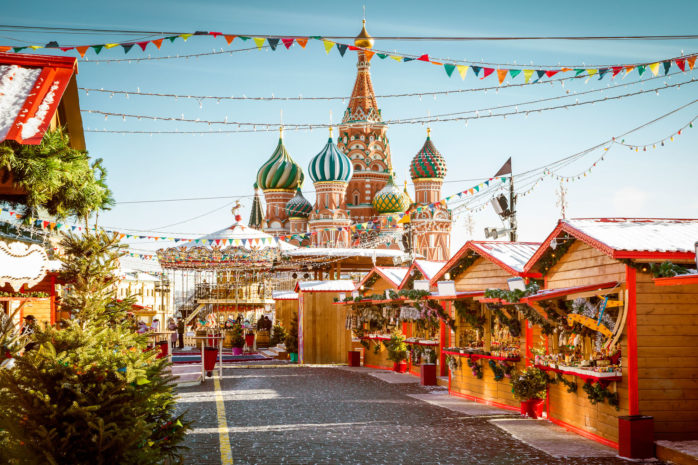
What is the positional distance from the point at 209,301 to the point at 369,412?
22242mm

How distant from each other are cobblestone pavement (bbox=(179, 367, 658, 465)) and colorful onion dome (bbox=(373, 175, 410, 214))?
4376cm

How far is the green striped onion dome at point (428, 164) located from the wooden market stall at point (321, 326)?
3470cm

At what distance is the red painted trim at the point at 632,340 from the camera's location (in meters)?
10.5

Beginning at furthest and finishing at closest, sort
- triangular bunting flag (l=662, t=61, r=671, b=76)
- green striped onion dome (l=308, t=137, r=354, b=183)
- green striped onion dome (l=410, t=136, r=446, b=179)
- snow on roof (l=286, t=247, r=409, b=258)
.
Result: green striped onion dome (l=410, t=136, r=446, b=179)
green striped onion dome (l=308, t=137, r=354, b=183)
snow on roof (l=286, t=247, r=409, b=258)
triangular bunting flag (l=662, t=61, r=671, b=76)

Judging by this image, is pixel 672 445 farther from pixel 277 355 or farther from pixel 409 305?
pixel 277 355

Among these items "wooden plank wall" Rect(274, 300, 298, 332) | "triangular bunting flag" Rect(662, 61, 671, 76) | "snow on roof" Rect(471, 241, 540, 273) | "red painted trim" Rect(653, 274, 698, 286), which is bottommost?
"wooden plank wall" Rect(274, 300, 298, 332)

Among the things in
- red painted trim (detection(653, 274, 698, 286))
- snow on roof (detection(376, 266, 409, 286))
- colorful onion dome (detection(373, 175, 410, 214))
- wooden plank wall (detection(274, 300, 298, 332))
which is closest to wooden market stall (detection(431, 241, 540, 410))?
red painted trim (detection(653, 274, 698, 286))

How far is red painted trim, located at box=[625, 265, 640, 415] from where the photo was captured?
1049 centimetres

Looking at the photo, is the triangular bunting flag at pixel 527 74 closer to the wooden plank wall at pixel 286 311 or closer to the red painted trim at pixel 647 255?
the red painted trim at pixel 647 255

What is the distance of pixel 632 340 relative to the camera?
1062 centimetres

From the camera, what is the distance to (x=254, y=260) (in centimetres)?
3158

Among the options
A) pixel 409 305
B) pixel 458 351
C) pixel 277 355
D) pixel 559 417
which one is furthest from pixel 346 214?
pixel 559 417

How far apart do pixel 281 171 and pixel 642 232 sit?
5781 cm

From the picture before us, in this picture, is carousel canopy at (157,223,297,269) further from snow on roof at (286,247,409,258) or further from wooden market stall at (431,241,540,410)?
wooden market stall at (431,241,540,410)
